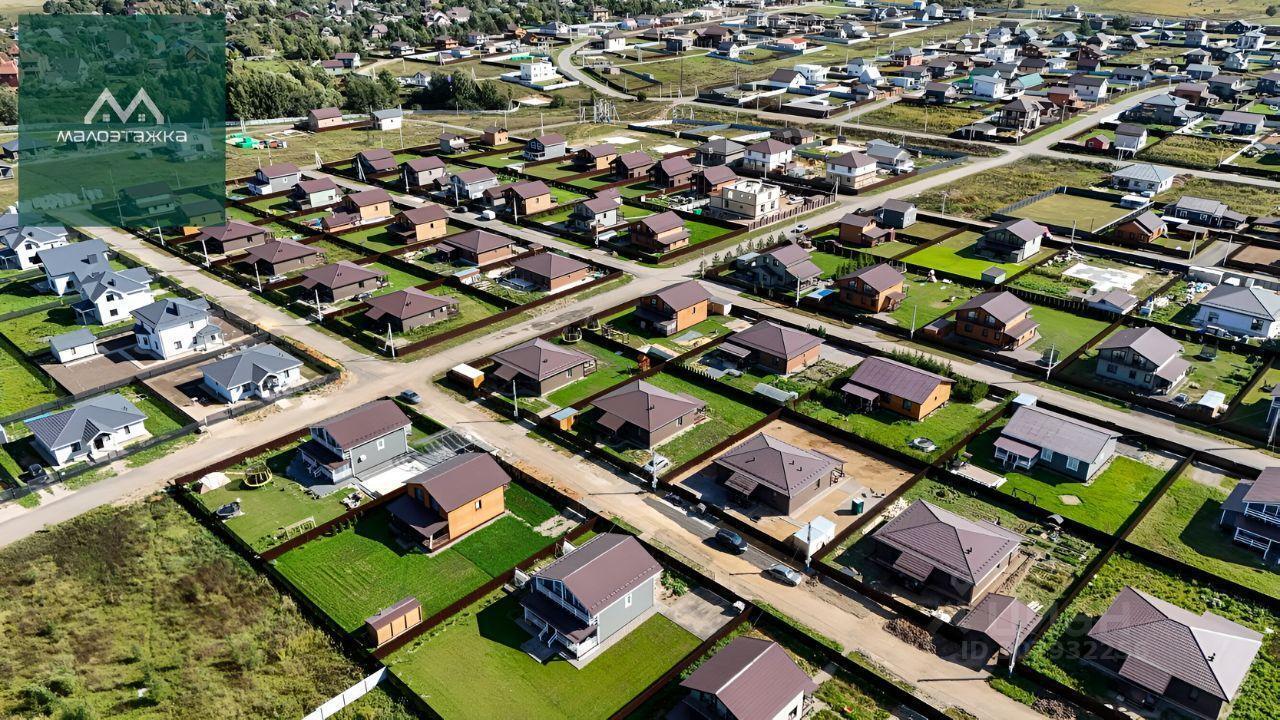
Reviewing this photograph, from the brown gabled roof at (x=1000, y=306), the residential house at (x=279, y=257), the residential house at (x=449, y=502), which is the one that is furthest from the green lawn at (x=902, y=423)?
the residential house at (x=279, y=257)

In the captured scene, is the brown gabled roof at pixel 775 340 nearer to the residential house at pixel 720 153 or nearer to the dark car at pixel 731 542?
the dark car at pixel 731 542

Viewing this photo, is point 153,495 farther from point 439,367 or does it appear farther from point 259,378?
point 439,367

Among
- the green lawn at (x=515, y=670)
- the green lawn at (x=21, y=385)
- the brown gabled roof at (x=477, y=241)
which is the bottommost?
the green lawn at (x=515, y=670)

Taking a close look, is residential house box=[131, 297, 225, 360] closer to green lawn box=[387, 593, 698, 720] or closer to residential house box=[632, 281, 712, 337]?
residential house box=[632, 281, 712, 337]

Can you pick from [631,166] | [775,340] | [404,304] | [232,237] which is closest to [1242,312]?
[775,340]

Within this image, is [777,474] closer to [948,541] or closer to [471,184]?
[948,541]

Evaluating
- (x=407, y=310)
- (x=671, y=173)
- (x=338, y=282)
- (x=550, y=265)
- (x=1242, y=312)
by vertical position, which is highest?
(x=671, y=173)
